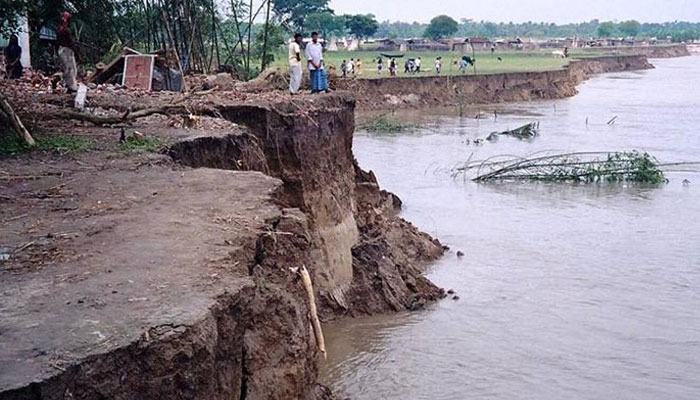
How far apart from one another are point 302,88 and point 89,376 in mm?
15054

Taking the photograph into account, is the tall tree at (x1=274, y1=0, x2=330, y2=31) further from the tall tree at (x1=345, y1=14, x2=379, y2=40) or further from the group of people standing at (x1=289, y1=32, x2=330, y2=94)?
the group of people standing at (x1=289, y1=32, x2=330, y2=94)

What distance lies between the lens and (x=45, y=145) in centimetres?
1195

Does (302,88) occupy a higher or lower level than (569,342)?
higher

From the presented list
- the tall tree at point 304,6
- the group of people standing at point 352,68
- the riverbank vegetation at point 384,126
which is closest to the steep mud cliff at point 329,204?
the riverbank vegetation at point 384,126

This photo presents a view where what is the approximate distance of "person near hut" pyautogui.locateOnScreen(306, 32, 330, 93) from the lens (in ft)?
57.5

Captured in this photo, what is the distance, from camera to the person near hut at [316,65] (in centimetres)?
1752

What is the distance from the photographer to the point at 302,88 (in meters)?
19.5

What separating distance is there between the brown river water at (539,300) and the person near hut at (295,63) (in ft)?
14.8

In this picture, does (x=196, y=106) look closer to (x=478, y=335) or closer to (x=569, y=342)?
(x=478, y=335)

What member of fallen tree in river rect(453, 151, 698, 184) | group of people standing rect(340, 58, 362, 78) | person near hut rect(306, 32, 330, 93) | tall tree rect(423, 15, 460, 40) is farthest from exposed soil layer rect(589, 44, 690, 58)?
person near hut rect(306, 32, 330, 93)

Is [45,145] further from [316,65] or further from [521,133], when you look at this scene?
[521,133]

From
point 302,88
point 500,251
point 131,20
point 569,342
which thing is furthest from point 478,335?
point 131,20

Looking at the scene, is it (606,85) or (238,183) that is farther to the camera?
(606,85)

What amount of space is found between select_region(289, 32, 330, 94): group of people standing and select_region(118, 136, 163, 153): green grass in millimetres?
5609
